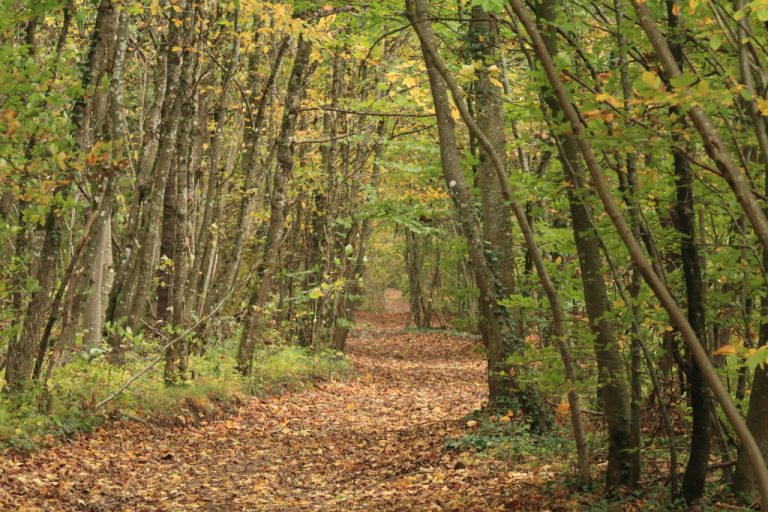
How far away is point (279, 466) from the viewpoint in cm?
877

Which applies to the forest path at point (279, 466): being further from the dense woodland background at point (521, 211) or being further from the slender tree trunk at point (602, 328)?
the slender tree trunk at point (602, 328)

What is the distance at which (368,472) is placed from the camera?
8.29m

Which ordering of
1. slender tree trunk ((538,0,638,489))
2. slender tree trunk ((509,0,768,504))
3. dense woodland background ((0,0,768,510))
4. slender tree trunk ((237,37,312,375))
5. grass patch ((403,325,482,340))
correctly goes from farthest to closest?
grass patch ((403,325,482,340)), slender tree trunk ((237,37,312,375)), slender tree trunk ((538,0,638,489)), dense woodland background ((0,0,768,510)), slender tree trunk ((509,0,768,504))

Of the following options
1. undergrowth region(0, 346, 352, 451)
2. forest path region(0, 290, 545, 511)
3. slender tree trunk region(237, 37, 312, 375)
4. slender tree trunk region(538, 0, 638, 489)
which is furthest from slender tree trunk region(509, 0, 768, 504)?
slender tree trunk region(237, 37, 312, 375)

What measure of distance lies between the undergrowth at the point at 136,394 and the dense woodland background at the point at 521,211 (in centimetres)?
5

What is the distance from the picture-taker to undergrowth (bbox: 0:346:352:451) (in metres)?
8.22

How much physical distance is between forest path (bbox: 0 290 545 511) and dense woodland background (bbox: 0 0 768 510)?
0.66 meters

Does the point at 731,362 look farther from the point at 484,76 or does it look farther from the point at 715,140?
the point at 484,76

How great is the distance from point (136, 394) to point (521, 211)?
6.98m

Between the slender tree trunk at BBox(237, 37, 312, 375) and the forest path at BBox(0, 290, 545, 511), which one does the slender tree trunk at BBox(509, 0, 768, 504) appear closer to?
the forest path at BBox(0, 290, 545, 511)

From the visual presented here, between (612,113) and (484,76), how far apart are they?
18.0ft

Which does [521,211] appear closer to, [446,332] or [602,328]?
[602,328]

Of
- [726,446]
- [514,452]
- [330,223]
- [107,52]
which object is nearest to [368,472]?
[514,452]

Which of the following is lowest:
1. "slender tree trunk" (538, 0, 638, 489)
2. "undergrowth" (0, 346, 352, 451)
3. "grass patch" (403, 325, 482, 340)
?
"grass patch" (403, 325, 482, 340)
